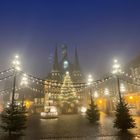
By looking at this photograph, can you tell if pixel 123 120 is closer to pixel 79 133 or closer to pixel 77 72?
pixel 79 133

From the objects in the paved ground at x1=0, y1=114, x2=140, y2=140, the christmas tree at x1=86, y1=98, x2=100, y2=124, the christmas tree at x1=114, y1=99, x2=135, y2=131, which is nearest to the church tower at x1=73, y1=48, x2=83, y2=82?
the christmas tree at x1=86, y1=98, x2=100, y2=124

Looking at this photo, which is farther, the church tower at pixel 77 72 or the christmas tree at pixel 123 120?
the church tower at pixel 77 72

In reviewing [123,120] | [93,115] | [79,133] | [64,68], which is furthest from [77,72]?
[79,133]

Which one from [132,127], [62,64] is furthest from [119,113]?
[62,64]

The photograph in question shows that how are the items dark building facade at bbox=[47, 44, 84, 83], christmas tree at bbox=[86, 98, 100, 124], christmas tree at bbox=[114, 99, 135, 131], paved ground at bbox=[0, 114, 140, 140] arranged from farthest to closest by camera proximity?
dark building facade at bbox=[47, 44, 84, 83] < christmas tree at bbox=[86, 98, 100, 124] < christmas tree at bbox=[114, 99, 135, 131] < paved ground at bbox=[0, 114, 140, 140]

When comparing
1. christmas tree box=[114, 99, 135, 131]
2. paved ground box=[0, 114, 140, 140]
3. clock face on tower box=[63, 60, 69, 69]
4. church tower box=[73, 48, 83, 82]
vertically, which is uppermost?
clock face on tower box=[63, 60, 69, 69]

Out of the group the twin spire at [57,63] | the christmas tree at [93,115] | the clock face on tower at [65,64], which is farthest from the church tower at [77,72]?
the christmas tree at [93,115]

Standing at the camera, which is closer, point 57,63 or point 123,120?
point 123,120

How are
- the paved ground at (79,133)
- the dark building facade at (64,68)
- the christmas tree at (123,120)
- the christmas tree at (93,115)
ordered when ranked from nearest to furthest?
the paved ground at (79,133) < the christmas tree at (123,120) < the christmas tree at (93,115) < the dark building facade at (64,68)

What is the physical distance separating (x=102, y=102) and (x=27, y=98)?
27.6 meters

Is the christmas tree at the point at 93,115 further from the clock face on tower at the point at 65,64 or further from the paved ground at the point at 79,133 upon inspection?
the clock face on tower at the point at 65,64

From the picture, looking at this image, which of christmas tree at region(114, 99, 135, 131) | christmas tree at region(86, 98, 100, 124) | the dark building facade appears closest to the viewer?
christmas tree at region(114, 99, 135, 131)

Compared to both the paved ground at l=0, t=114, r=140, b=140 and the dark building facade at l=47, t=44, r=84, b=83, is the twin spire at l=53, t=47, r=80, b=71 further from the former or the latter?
the paved ground at l=0, t=114, r=140, b=140

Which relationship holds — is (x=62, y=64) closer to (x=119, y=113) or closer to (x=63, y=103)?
(x=63, y=103)
